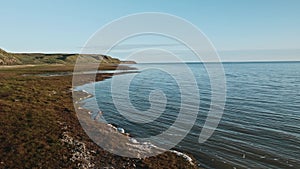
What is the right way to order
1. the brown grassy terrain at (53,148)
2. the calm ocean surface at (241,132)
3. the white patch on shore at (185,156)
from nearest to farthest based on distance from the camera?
the brown grassy terrain at (53,148)
the white patch on shore at (185,156)
the calm ocean surface at (241,132)

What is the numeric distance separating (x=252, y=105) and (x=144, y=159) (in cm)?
2554

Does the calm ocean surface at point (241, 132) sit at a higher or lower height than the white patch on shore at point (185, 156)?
higher

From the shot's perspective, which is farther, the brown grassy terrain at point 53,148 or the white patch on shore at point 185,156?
the white patch on shore at point 185,156

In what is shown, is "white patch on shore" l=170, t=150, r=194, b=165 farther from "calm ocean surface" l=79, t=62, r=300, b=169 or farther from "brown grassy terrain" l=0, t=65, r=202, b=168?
"calm ocean surface" l=79, t=62, r=300, b=169

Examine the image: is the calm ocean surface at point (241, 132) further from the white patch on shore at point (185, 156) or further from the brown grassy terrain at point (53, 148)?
the brown grassy terrain at point (53, 148)

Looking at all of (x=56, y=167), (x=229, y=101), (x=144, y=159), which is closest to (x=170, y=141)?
(x=144, y=159)

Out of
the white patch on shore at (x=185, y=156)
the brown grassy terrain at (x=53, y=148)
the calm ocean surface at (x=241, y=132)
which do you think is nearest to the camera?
the brown grassy terrain at (x=53, y=148)

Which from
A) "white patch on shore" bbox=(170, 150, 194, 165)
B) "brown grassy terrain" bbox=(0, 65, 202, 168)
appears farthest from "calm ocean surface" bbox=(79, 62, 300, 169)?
"brown grassy terrain" bbox=(0, 65, 202, 168)

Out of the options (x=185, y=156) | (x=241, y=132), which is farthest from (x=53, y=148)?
(x=241, y=132)

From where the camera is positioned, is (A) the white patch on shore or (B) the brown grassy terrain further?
(A) the white patch on shore

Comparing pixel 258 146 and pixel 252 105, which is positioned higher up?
pixel 252 105

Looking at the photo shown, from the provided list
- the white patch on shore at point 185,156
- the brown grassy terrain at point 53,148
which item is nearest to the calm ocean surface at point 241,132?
the white patch on shore at point 185,156

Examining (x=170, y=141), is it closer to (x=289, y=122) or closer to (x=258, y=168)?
(x=258, y=168)

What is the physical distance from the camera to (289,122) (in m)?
26.8
